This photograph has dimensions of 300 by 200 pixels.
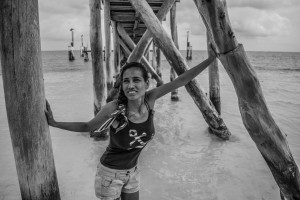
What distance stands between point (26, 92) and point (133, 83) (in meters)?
0.68

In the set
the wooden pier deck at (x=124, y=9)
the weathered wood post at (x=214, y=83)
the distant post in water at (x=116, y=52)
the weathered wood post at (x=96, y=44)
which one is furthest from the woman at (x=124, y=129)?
the distant post in water at (x=116, y=52)

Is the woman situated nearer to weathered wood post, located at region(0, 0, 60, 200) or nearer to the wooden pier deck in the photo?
weathered wood post, located at region(0, 0, 60, 200)

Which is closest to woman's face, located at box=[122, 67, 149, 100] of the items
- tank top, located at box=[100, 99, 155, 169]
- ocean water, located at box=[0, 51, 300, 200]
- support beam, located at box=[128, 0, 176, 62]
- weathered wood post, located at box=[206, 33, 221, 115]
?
tank top, located at box=[100, 99, 155, 169]

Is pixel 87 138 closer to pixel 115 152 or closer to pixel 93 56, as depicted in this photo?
pixel 93 56

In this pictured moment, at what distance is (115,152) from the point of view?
5.19 ft

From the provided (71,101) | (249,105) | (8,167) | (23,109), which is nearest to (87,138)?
(8,167)

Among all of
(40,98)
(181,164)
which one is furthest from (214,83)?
(40,98)

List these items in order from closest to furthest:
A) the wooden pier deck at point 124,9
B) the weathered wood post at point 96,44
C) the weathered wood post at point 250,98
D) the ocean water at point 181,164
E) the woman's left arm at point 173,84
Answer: the weathered wood post at point 250,98, the woman's left arm at point 173,84, the ocean water at point 181,164, the weathered wood post at point 96,44, the wooden pier deck at point 124,9

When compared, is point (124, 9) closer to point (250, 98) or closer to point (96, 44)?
point (96, 44)

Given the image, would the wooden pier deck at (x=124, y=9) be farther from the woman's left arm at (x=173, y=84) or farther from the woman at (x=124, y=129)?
the woman at (x=124, y=129)

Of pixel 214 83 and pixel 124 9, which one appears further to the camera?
pixel 124 9

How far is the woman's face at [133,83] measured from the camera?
1.60 m

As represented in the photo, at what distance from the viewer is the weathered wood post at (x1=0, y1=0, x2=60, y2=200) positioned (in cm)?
145

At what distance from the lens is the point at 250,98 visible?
57.6 inches
